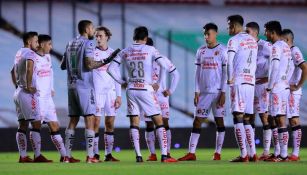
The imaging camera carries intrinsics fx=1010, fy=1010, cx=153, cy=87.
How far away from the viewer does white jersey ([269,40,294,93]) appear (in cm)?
1338

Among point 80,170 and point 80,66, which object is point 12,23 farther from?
point 80,170

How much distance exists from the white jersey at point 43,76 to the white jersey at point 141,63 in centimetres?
142

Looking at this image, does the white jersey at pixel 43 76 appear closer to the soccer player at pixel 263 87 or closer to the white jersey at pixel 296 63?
the soccer player at pixel 263 87

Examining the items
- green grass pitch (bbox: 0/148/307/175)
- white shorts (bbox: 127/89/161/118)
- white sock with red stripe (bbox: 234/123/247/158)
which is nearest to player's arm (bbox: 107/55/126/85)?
white shorts (bbox: 127/89/161/118)

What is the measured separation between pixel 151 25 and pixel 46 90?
26.0ft

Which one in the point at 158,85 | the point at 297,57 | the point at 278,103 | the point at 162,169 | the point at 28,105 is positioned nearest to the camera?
the point at 162,169

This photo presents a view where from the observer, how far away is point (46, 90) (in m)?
14.4

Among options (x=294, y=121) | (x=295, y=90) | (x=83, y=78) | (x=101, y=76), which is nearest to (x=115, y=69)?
(x=83, y=78)

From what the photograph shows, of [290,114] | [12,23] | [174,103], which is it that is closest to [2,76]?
[12,23]

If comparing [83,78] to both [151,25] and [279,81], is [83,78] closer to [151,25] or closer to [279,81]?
[279,81]

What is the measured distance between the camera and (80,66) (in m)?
13.3

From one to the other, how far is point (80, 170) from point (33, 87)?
271 centimetres

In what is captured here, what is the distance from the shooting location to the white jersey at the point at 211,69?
14.3 m

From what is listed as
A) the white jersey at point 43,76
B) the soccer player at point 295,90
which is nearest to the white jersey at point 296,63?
the soccer player at point 295,90
